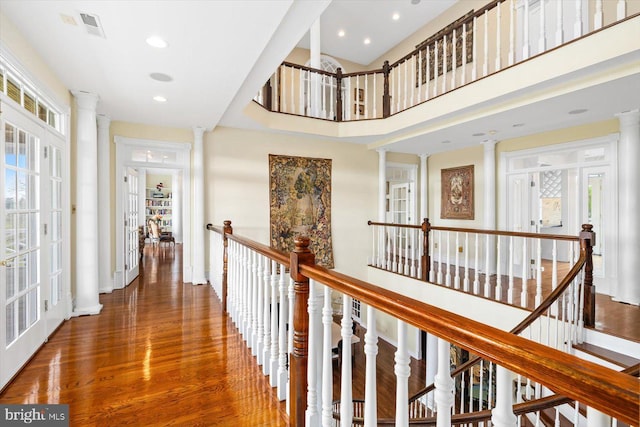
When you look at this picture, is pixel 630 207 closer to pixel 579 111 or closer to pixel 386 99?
pixel 579 111

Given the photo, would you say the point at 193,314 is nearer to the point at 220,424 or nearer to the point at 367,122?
the point at 220,424

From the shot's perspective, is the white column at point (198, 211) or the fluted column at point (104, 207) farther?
the white column at point (198, 211)

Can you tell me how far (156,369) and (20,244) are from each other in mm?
1436

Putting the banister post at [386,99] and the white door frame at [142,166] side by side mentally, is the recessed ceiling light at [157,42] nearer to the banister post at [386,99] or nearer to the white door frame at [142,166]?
the white door frame at [142,166]

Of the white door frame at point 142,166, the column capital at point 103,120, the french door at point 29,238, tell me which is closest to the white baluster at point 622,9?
the french door at point 29,238

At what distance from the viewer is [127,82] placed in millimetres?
3158

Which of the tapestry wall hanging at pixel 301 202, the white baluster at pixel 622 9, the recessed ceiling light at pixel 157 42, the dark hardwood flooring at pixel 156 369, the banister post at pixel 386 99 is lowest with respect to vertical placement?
the dark hardwood flooring at pixel 156 369

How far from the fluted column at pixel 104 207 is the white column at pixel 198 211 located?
1149 mm

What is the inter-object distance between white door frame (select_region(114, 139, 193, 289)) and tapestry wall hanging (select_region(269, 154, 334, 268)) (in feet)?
4.61

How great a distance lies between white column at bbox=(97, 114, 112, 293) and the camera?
167 inches

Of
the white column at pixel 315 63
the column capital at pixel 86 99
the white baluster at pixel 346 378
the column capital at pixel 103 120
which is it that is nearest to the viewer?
the white baluster at pixel 346 378

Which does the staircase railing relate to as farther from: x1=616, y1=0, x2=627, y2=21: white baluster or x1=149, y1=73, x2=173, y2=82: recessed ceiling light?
x1=616, y1=0, x2=627, y2=21: white baluster

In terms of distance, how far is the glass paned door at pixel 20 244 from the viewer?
2088 millimetres

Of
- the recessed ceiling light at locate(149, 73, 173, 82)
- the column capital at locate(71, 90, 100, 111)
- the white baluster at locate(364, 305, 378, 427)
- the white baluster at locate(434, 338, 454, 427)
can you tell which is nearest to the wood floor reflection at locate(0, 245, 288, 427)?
the white baluster at locate(364, 305, 378, 427)
